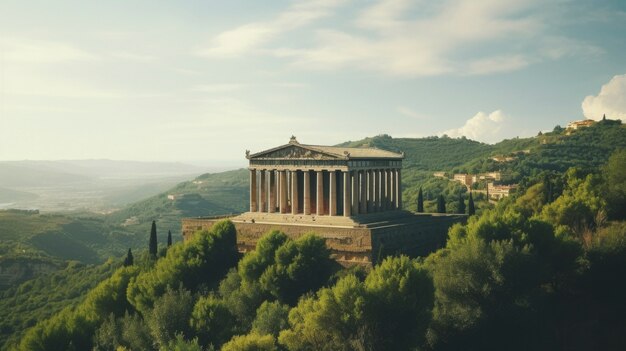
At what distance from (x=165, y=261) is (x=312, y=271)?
14880 mm

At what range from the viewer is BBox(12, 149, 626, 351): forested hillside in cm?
4156

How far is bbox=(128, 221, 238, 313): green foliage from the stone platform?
7.36ft

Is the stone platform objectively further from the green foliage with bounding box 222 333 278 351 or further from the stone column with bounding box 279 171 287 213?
the green foliage with bounding box 222 333 278 351

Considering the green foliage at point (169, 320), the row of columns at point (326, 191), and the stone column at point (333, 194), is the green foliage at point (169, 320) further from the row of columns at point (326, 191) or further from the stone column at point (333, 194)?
the row of columns at point (326, 191)

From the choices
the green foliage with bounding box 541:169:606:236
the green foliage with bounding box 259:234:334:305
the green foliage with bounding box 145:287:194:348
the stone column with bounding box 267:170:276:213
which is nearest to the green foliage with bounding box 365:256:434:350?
the green foliage with bounding box 259:234:334:305

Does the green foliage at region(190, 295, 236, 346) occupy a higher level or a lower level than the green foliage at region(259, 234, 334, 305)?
lower

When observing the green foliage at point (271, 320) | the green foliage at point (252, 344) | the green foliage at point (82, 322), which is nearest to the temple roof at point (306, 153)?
the green foliage at point (82, 322)

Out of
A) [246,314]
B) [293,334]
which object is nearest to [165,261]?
[246,314]

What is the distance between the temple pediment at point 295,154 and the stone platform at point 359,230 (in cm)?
582

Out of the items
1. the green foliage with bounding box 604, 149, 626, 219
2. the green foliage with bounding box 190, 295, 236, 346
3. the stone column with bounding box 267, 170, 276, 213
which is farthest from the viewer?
the stone column with bounding box 267, 170, 276, 213

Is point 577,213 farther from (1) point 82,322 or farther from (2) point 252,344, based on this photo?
(1) point 82,322

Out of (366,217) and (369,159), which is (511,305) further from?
(369,159)

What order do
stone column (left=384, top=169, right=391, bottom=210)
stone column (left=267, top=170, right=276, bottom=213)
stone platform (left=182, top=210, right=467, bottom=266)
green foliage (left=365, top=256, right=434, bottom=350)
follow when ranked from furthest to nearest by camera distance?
stone column (left=384, top=169, right=391, bottom=210), stone column (left=267, top=170, right=276, bottom=213), stone platform (left=182, top=210, right=467, bottom=266), green foliage (left=365, top=256, right=434, bottom=350)

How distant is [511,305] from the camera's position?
44.3m
